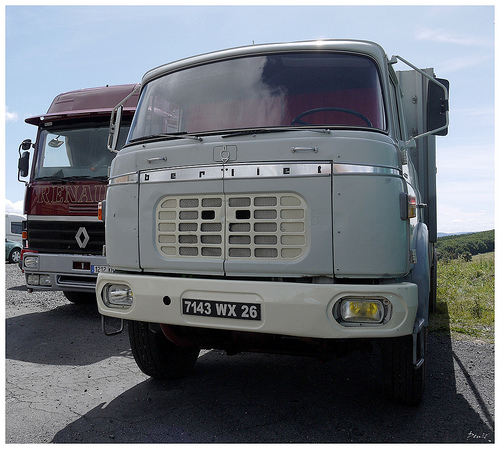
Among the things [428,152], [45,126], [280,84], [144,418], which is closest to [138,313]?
[144,418]

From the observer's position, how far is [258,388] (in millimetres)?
4117

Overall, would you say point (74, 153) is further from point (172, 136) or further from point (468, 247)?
point (468, 247)

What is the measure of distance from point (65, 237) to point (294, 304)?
15.4 ft

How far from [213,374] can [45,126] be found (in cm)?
462

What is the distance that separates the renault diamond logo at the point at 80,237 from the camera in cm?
668

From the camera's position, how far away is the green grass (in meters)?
6.32

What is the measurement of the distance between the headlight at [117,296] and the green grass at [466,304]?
417 cm

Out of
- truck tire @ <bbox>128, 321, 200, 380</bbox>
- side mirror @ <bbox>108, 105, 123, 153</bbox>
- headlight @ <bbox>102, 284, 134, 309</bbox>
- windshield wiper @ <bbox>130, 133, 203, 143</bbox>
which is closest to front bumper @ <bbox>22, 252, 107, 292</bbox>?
side mirror @ <bbox>108, 105, 123, 153</bbox>

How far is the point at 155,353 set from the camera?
4121mm

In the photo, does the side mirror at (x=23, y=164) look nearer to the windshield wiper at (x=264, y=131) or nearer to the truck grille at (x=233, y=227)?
the truck grille at (x=233, y=227)

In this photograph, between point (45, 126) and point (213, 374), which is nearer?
point (213, 374)

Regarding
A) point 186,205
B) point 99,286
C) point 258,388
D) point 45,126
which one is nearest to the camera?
point 186,205

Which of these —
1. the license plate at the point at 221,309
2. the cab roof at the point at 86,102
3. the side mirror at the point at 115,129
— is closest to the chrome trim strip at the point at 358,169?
the license plate at the point at 221,309

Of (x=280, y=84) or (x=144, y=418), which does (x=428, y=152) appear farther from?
(x=144, y=418)
